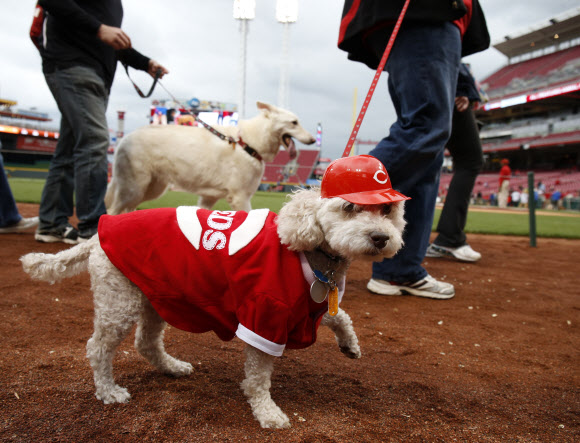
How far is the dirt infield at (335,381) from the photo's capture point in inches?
56.4

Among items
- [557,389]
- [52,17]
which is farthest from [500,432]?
[52,17]

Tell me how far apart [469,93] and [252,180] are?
7.88 ft

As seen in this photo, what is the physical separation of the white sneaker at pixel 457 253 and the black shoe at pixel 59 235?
399 centimetres

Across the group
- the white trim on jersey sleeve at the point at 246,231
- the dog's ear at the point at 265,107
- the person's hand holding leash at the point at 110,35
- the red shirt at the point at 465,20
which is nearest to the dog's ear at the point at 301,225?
the white trim on jersey sleeve at the point at 246,231

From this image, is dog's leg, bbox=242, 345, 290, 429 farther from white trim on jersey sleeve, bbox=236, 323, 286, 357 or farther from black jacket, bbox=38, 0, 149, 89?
black jacket, bbox=38, 0, 149, 89

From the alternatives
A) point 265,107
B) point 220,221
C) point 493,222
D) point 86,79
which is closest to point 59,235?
point 86,79

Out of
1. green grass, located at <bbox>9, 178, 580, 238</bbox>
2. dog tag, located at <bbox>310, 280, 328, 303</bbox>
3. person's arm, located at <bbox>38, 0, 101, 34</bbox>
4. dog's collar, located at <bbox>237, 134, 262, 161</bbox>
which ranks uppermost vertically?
person's arm, located at <bbox>38, 0, 101, 34</bbox>

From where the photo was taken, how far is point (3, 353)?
188 centimetres

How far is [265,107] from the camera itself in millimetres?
5199

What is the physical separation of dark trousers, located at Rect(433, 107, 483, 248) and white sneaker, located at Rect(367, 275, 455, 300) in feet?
5.99

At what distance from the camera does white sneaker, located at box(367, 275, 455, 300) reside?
3.21 m

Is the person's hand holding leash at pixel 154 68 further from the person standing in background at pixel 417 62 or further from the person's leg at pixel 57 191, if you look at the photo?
the person standing in background at pixel 417 62

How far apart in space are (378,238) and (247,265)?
1.64 feet

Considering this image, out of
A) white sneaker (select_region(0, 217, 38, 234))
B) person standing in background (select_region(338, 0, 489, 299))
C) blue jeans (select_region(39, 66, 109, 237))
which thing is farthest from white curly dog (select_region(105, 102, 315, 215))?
person standing in background (select_region(338, 0, 489, 299))
